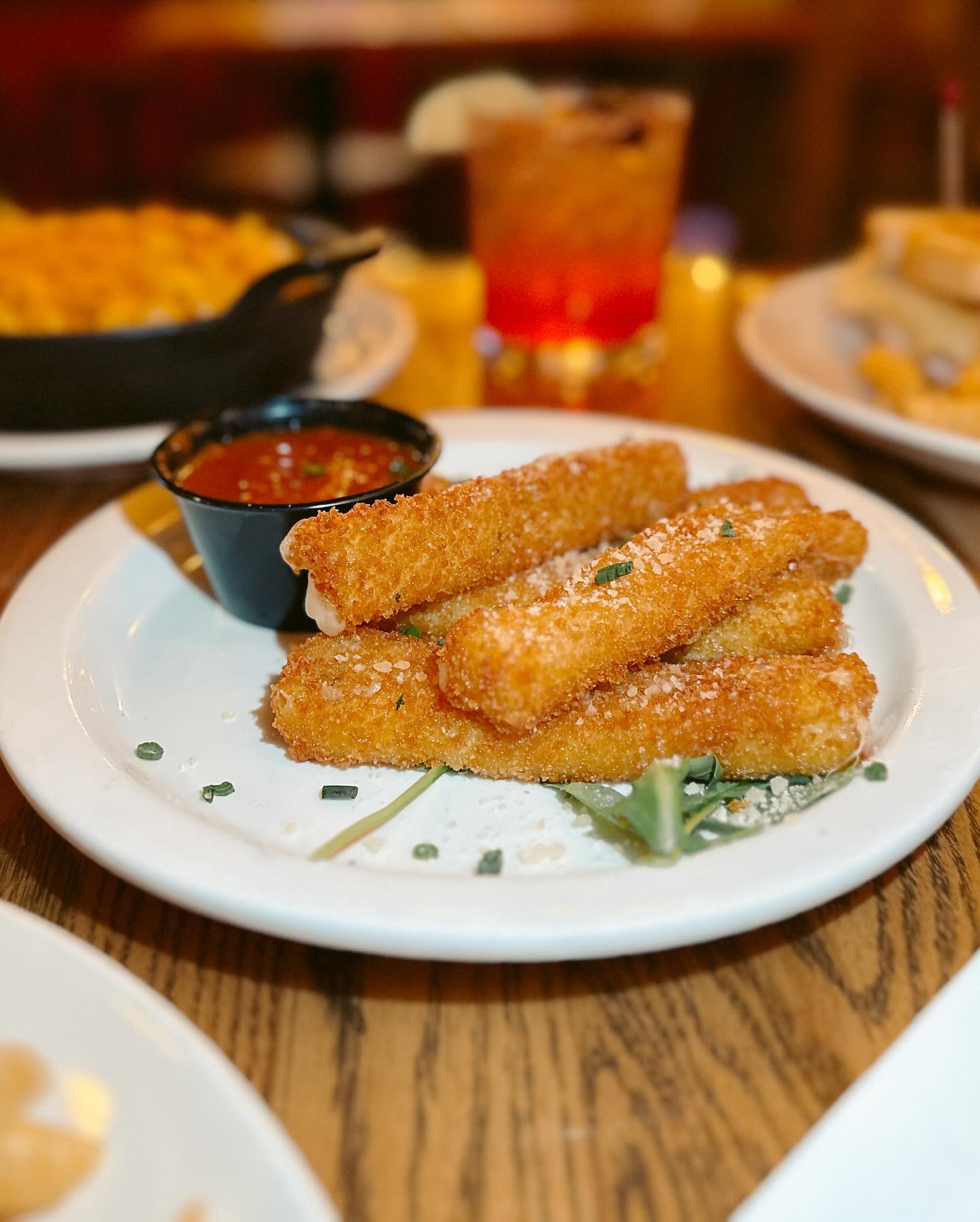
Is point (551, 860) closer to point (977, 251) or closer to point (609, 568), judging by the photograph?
point (609, 568)

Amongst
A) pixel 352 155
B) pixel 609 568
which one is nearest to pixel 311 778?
pixel 609 568

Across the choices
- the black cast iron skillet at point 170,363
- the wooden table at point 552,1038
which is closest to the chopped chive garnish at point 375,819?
the wooden table at point 552,1038

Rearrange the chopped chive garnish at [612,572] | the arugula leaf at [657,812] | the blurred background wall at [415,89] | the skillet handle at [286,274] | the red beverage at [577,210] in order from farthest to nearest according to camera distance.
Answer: the blurred background wall at [415,89], the red beverage at [577,210], the skillet handle at [286,274], the chopped chive garnish at [612,572], the arugula leaf at [657,812]

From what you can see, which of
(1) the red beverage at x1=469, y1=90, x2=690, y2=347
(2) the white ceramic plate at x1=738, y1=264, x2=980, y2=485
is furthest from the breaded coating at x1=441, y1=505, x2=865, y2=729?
(1) the red beverage at x1=469, y1=90, x2=690, y2=347

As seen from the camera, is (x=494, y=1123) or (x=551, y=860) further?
(x=551, y=860)

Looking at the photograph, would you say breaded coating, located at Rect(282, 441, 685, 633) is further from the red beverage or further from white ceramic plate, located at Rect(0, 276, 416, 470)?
the red beverage

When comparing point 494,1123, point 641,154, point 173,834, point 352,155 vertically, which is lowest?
point 352,155

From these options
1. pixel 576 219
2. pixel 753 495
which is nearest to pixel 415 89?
pixel 576 219

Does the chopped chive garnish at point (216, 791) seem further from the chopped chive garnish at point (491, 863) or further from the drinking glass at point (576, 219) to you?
the drinking glass at point (576, 219)
